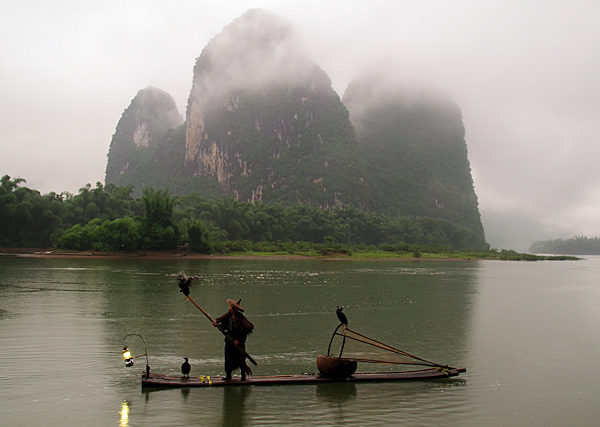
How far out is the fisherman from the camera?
28.9ft

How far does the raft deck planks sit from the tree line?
51.1 m

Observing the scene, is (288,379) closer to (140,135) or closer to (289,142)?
(289,142)

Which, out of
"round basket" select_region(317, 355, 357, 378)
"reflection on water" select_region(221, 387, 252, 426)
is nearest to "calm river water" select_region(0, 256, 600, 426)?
"reflection on water" select_region(221, 387, 252, 426)

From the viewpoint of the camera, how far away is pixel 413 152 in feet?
522

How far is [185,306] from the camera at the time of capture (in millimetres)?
19062

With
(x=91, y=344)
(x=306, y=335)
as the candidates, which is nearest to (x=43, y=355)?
(x=91, y=344)

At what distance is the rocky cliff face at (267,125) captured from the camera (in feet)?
424

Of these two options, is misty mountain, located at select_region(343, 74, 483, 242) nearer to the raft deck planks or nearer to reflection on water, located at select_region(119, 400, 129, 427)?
the raft deck planks

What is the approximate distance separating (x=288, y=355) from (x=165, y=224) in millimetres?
50665

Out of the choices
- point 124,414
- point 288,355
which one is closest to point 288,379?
point 288,355

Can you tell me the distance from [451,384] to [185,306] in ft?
39.6

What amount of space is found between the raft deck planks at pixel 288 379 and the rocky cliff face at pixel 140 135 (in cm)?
15528

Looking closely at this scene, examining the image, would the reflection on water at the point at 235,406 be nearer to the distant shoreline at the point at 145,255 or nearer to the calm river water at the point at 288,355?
the calm river water at the point at 288,355

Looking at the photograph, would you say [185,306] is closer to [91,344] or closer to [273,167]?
[91,344]
